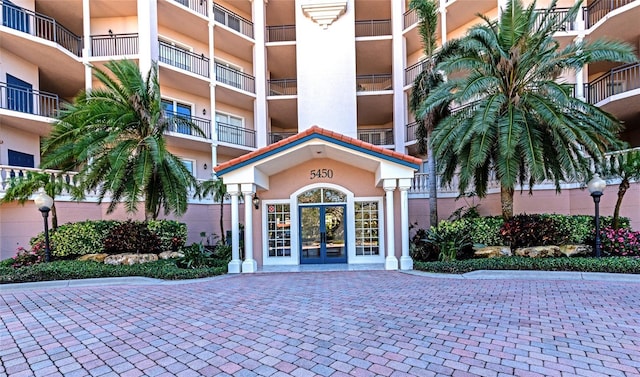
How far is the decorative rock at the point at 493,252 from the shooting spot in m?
10.1

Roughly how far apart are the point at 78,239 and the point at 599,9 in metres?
23.3

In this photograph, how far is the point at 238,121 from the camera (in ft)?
66.2

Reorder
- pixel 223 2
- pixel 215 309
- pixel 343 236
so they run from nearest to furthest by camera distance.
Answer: pixel 215 309
pixel 343 236
pixel 223 2

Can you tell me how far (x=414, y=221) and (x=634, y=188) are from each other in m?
8.03

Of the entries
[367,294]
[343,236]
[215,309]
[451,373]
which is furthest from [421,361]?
[343,236]

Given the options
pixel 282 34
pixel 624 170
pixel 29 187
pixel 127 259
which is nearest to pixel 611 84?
pixel 624 170

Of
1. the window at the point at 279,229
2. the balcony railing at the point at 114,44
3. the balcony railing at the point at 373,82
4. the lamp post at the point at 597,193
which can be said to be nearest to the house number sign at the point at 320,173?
the window at the point at 279,229

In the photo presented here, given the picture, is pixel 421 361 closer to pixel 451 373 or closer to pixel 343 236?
pixel 451 373

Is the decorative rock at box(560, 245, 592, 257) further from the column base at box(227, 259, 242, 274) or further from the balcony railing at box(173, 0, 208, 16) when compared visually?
the balcony railing at box(173, 0, 208, 16)

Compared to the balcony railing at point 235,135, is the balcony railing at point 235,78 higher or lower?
higher

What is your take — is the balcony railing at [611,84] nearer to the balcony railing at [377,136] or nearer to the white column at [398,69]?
the white column at [398,69]

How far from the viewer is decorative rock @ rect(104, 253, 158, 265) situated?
33.6 feet

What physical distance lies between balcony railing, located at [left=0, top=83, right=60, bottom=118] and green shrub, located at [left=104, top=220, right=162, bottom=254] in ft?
23.5

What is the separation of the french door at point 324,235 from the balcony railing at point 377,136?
949cm
